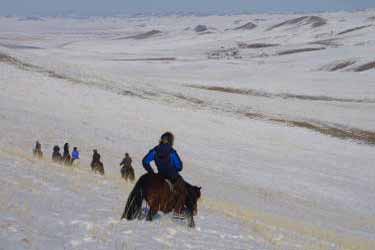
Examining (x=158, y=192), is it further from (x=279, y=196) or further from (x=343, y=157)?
(x=343, y=157)

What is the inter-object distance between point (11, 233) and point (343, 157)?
95.6 feet

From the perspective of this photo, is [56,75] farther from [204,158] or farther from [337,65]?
[337,65]

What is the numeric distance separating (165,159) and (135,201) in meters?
0.83

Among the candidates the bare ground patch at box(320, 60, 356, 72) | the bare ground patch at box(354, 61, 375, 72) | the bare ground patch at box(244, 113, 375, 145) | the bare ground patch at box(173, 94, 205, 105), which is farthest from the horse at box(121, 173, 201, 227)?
the bare ground patch at box(320, 60, 356, 72)

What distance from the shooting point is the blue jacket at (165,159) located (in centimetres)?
943

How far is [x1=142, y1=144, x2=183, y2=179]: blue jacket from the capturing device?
9.43 meters

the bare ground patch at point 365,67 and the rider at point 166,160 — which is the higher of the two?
the bare ground patch at point 365,67

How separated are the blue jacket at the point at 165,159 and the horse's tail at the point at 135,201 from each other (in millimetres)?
281

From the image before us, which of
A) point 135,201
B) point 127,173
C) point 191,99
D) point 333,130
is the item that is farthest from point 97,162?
point 191,99

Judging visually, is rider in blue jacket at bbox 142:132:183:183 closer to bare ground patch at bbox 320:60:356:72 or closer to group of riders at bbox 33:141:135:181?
group of riders at bbox 33:141:135:181

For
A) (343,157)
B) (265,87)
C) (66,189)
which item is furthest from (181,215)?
(265,87)

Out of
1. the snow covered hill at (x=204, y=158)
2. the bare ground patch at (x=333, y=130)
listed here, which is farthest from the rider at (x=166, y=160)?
the bare ground patch at (x=333, y=130)

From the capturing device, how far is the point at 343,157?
34375mm

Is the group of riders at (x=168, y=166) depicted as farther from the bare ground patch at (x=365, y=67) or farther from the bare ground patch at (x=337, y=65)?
the bare ground patch at (x=337, y=65)
